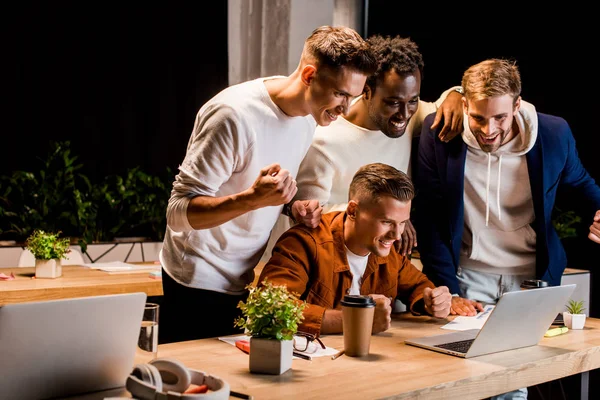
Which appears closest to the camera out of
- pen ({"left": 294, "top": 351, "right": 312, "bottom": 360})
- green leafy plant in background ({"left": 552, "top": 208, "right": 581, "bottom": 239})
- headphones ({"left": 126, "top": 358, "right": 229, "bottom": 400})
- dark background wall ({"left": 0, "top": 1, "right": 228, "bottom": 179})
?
headphones ({"left": 126, "top": 358, "right": 229, "bottom": 400})

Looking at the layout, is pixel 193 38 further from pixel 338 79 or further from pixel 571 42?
pixel 338 79

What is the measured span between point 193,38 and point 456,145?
164 inches

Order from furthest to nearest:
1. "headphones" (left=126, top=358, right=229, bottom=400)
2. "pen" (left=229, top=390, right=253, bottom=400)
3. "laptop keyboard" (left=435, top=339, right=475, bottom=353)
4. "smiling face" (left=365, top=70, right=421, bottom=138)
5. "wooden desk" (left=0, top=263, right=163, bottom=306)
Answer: "wooden desk" (left=0, top=263, right=163, bottom=306) → "smiling face" (left=365, top=70, right=421, bottom=138) → "laptop keyboard" (left=435, top=339, right=475, bottom=353) → "pen" (left=229, top=390, right=253, bottom=400) → "headphones" (left=126, top=358, right=229, bottom=400)

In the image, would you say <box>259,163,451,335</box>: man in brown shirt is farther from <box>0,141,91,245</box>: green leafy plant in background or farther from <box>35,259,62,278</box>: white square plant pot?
<box>0,141,91,245</box>: green leafy plant in background

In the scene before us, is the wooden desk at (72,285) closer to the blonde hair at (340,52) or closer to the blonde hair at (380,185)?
the blonde hair at (380,185)

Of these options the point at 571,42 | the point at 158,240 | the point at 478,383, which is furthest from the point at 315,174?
the point at 571,42

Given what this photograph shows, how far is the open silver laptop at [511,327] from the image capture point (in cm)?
201

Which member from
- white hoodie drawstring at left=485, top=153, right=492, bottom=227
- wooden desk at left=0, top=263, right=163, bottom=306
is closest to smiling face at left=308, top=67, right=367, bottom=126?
white hoodie drawstring at left=485, top=153, right=492, bottom=227

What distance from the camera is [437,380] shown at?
1794 mm

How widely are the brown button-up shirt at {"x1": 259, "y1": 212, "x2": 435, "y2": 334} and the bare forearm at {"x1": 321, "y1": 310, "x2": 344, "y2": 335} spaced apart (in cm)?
6

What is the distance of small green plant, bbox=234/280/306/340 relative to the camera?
183cm

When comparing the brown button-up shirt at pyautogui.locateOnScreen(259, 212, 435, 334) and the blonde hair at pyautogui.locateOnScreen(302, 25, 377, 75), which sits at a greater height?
the blonde hair at pyautogui.locateOnScreen(302, 25, 377, 75)

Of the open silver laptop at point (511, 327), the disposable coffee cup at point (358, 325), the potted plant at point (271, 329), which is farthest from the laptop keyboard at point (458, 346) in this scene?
the potted plant at point (271, 329)

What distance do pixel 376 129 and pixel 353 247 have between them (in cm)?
52
